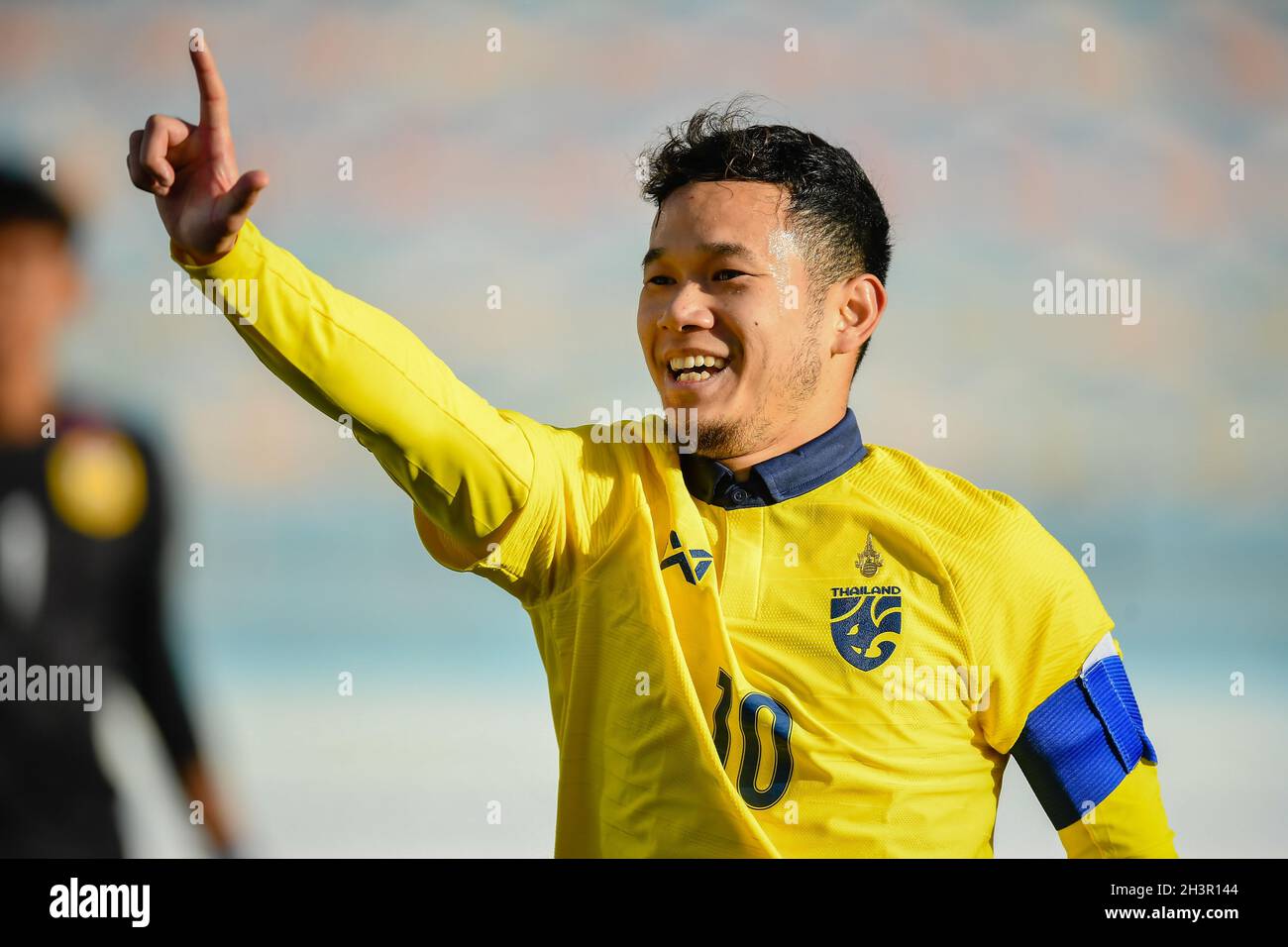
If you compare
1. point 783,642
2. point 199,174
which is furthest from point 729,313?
point 199,174

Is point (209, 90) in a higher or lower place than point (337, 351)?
higher

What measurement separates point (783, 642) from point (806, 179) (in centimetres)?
73

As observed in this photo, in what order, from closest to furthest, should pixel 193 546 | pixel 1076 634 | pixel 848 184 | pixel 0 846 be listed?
pixel 1076 634
pixel 848 184
pixel 0 846
pixel 193 546

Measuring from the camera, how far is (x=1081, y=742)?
192 centimetres

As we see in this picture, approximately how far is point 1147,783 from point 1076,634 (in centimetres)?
27

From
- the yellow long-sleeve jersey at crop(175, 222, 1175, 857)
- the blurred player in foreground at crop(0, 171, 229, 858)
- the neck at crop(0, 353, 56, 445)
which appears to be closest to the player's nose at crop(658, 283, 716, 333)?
the yellow long-sleeve jersey at crop(175, 222, 1175, 857)

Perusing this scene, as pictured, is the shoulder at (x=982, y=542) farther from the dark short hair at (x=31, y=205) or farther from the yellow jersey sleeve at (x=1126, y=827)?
the dark short hair at (x=31, y=205)

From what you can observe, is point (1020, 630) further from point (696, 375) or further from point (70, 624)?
point (70, 624)

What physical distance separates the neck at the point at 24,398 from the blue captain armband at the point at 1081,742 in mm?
2011

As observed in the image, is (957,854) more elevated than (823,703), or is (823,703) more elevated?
(823,703)

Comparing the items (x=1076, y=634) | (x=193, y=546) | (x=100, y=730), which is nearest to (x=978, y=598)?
(x=1076, y=634)

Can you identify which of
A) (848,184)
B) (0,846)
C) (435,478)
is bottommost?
(0,846)

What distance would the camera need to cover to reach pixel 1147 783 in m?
1.97
